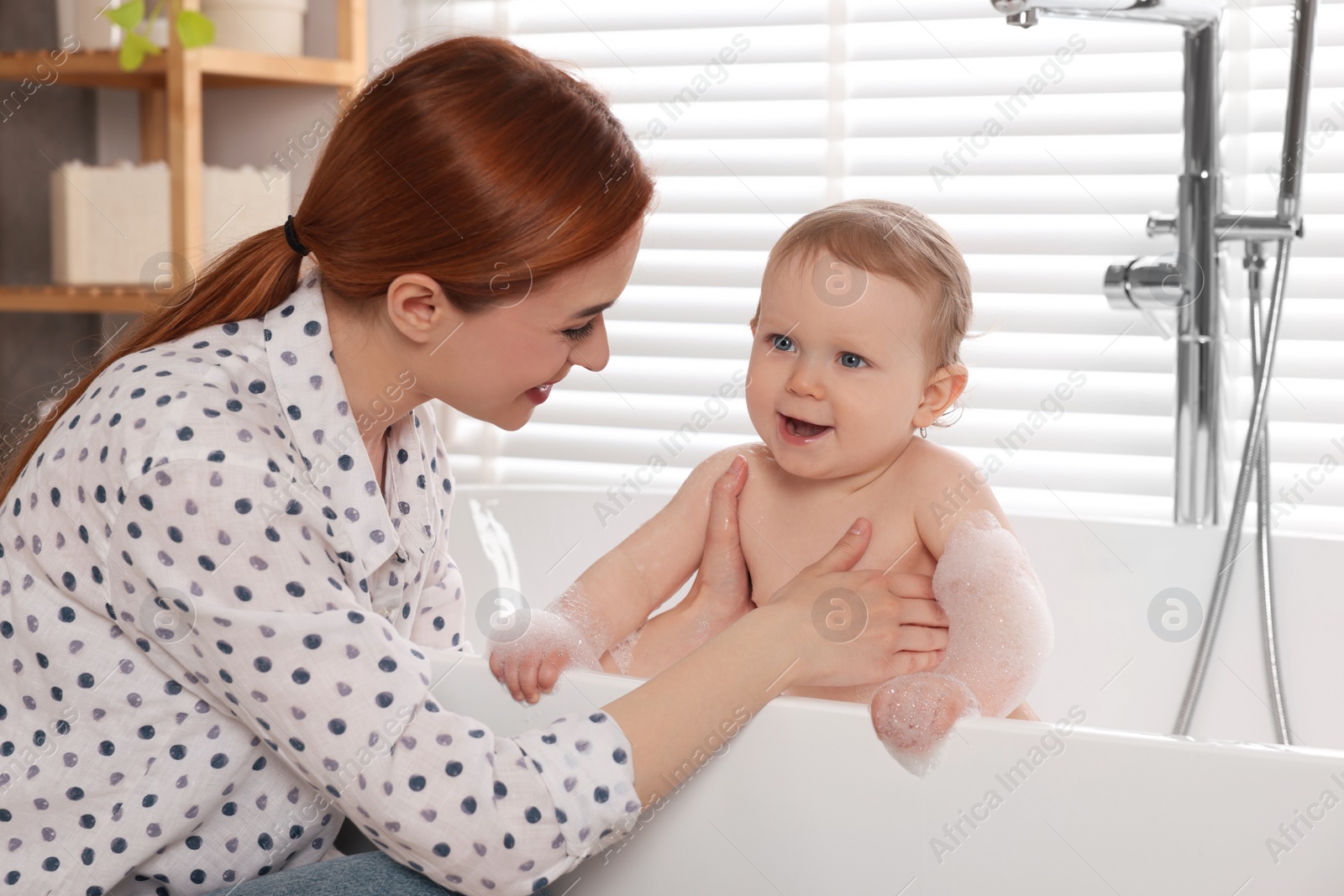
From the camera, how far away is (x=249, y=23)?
2094 mm

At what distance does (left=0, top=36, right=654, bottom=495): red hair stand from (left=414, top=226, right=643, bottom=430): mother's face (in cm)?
2

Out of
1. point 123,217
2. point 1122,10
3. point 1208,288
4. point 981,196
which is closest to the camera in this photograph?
point 1122,10

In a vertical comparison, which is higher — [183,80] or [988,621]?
[183,80]

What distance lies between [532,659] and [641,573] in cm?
30

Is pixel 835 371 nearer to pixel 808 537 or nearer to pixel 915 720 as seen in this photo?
pixel 808 537

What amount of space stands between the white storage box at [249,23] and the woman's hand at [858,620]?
1.50 m

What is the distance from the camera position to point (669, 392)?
2064 millimetres

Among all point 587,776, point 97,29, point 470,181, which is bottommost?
point 587,776

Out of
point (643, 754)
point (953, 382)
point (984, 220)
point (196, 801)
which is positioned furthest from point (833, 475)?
point (984, 220)

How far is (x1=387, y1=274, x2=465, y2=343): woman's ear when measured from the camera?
937mm

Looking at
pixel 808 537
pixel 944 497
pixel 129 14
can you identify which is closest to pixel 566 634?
pixel 808 537

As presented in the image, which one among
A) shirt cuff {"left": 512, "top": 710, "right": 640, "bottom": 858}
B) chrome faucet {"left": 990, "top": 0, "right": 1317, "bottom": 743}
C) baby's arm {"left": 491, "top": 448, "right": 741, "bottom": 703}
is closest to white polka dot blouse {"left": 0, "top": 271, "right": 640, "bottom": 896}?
shirt cuff {"left": 512, "top": 710, "right": 640, "bottom": 858}

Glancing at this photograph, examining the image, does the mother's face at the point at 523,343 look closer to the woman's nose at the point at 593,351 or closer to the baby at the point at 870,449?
the woman's nose at the point at 593,351

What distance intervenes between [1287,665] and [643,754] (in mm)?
976
